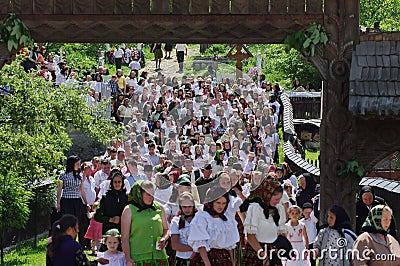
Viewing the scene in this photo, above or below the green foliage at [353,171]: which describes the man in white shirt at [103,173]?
below

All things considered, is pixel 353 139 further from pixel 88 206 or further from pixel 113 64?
pixel 113 64

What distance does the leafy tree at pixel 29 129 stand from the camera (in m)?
16.6

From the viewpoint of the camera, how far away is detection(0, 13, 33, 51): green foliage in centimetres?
1549

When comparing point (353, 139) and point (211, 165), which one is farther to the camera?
point (211, 165)

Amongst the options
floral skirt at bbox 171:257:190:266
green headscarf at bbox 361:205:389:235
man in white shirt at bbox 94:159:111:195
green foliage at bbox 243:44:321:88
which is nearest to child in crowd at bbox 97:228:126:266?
floral skirt at bbox 171:257:190:266

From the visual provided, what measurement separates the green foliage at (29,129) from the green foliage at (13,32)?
140cm

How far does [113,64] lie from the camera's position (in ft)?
152

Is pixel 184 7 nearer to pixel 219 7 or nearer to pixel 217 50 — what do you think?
pixel 219 7

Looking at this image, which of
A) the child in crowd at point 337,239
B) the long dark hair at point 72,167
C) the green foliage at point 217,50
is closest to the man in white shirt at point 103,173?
the long dark hair at point 72,167

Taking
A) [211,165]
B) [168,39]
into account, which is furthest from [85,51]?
[168,39]

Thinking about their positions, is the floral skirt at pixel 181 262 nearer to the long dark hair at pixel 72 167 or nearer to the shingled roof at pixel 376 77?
the shingled roof at pixel 376 77

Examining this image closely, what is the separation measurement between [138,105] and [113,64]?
20.4 m

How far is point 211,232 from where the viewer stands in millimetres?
14023

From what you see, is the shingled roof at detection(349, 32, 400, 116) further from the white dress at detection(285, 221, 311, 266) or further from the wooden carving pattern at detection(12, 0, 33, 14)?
the wooden carving pattern at detection(12, 0, 33, 14)
